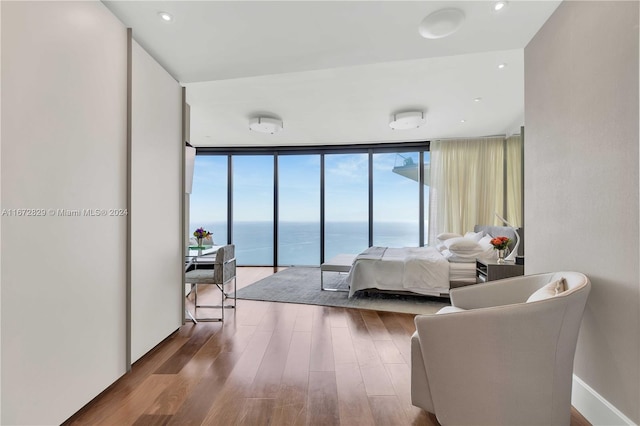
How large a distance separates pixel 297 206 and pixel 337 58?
4.36 metres

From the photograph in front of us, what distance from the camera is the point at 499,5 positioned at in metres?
1.83

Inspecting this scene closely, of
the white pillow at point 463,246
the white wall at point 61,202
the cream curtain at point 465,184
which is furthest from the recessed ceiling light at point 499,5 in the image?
the cream curtain at point 465,184

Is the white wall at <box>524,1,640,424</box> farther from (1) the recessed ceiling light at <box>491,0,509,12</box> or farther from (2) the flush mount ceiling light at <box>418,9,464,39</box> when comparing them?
(2) the flush mount ceiling light at <box>418,9,464,39</box>

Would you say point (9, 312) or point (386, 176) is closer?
point (9, 312)

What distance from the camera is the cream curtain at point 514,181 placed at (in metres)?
5.22

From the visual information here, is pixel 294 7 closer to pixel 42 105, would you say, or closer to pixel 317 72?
pixel 317 72

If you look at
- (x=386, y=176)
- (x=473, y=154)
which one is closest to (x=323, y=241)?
Answer: (x=386, y=176)

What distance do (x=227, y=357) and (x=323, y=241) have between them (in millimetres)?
4227

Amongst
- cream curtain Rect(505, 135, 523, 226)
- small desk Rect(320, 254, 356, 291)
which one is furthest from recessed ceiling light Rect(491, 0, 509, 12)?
cream curtain Rect(505, 135, 523, 226)

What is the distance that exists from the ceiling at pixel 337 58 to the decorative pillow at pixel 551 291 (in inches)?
65.8

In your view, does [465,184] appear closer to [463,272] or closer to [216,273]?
[463,272]

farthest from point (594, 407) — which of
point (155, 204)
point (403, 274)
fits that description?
point (155, 204)

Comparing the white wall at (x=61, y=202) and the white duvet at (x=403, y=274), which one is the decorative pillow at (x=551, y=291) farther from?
the white wall at (x=61, y=202)

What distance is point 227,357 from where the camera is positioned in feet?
7.66
